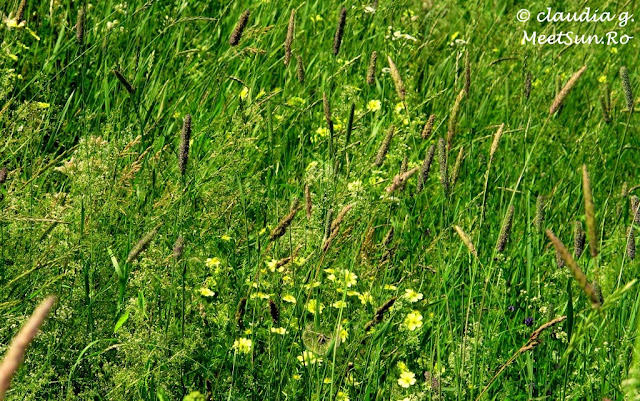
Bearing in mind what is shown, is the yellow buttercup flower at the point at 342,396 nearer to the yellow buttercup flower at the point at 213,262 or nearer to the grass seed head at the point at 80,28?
the yellow buttercup flower at the point at 213,262

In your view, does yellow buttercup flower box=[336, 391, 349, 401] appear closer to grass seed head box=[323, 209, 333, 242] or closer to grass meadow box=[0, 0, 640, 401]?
grass meadow box=[0, 0, 640, 401]

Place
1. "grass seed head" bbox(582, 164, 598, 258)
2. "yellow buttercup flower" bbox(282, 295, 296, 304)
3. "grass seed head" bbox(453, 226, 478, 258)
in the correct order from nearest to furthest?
1. "grass seed head" bbox(582, 164, 598, 258)
2. "grass seed head" bbox(453, 226, 478, 258)
3. "yellow buttercup flower" bbox(282, 295, 296, 304)

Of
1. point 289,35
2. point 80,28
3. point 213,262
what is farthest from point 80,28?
point 213,262

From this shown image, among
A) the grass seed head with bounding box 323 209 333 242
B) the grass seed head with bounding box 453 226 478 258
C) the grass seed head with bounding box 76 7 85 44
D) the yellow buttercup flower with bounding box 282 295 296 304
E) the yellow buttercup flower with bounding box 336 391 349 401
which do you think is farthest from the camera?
the grass seed head with bounding box 76 7 85 44

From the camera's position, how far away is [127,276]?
179 centimetres

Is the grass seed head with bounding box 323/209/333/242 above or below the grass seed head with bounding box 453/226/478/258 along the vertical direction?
below

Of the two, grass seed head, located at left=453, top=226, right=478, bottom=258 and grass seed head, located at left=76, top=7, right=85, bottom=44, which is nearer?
grass seed head, located at left=453, top=226, right=478, bottom=258

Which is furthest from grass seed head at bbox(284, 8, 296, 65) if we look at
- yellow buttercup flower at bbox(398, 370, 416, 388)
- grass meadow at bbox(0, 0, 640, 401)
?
yellow buttercup flower at bbox(398, 370, 416, 388)

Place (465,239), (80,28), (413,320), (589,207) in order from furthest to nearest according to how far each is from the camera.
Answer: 1. (80,28)
2. (413,320)
3. (465,239)
4. (589,207)

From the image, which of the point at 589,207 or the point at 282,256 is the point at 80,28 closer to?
the point at 282,256

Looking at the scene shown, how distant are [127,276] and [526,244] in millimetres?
1228
